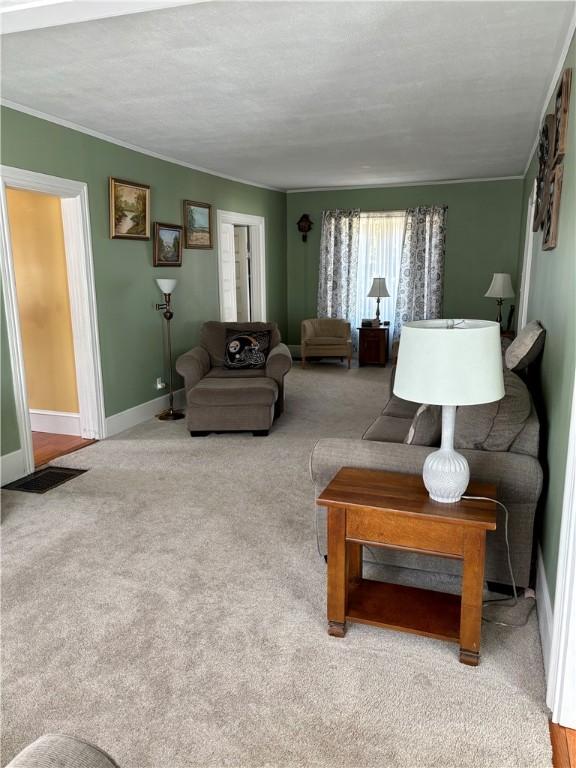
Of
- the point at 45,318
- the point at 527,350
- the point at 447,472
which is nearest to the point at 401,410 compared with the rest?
the point at 527,350

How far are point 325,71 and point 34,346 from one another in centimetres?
344

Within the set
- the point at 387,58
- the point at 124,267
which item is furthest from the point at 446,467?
the point at 124,267

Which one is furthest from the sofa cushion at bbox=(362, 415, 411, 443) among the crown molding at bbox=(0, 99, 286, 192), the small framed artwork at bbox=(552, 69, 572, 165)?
the crown molding at bbox=(0, 99, 286, 192)

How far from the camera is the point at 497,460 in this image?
7.64ft

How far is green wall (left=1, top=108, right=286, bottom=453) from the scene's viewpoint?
388 cm

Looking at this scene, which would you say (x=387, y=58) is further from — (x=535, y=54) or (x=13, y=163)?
(x=13, y=163)

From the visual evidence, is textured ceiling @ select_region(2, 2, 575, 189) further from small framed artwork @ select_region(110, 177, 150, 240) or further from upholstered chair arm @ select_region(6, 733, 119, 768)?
upholstered chair arm @ select_region(6, 733, 119, 768)

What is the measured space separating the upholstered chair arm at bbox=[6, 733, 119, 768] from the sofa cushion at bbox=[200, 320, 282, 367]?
4587mm

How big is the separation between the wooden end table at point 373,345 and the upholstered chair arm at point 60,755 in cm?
715

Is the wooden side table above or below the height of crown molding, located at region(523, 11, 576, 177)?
below

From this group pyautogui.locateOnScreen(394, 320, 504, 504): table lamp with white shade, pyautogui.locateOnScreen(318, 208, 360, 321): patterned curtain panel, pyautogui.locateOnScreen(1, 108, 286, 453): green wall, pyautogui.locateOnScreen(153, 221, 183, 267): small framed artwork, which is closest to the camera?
pyautogui.locateOnScreen(394, 320, 504, 504): table lamp with white shade

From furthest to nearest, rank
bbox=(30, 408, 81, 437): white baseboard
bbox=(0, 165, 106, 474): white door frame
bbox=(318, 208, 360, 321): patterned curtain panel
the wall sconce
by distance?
the wall sconce → bbox=(318, 208, 360, 321): patterned curtain panel → bbox=(30, 408, 81, 437): white baseboard → bbox=(0, 165, 106, 474): white door frame

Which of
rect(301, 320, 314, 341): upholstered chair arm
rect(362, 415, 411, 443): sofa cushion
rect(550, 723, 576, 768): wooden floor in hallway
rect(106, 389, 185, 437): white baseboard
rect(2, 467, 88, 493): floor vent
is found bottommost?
rect(550, 723, 576, 768): wooden floor in hallway

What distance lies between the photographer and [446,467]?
2.04m
